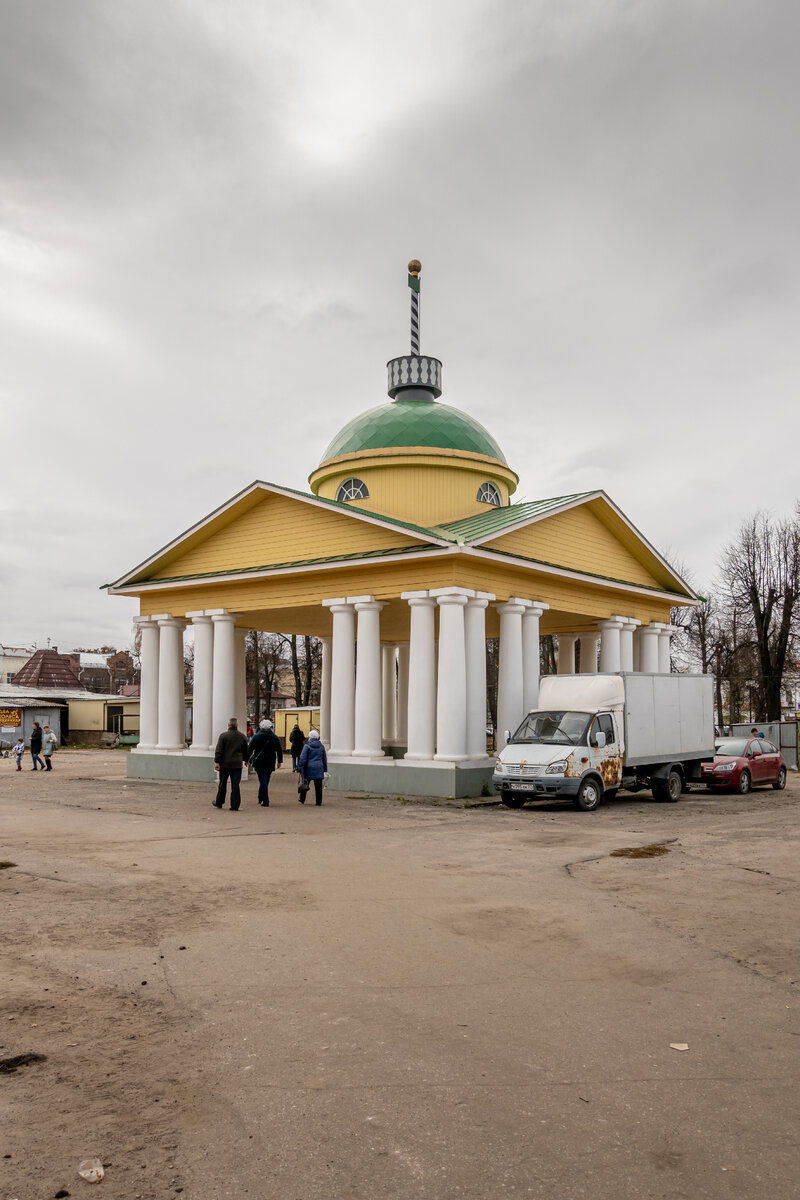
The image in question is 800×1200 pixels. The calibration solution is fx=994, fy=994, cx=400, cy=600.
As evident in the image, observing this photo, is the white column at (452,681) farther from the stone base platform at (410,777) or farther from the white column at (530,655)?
the white column at (530,655)

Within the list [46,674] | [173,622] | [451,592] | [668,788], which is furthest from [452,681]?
[46,674]

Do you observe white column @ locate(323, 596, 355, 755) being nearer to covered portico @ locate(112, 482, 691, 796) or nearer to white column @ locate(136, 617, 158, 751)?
covered portico @ locate(112, 482, 691, 796)

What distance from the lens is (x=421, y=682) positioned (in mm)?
21766

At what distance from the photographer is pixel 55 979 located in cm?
657

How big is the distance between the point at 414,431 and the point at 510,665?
25.5 ft

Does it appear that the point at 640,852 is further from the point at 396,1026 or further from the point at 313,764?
the point at 396,1026

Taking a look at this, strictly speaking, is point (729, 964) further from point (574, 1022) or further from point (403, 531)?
point (403, 531)

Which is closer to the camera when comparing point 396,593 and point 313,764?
point 313,764

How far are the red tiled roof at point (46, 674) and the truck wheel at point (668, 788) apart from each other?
66.3 metres

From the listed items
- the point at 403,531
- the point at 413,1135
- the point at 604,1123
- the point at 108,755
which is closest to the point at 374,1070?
the point at 413,1135

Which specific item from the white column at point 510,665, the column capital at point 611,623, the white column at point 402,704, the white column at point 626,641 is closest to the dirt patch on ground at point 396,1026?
the white column at point 510,665

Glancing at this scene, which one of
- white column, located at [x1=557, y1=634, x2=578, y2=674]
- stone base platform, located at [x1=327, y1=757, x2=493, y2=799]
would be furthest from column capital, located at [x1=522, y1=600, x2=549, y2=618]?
white column, located at [x1=557, y1=634, x2=578, y2=674]

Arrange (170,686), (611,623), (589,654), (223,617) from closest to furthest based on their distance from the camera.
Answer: (223,617) → (611,623) → (170,686) → (589,654)

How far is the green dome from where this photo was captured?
27.5 meters
